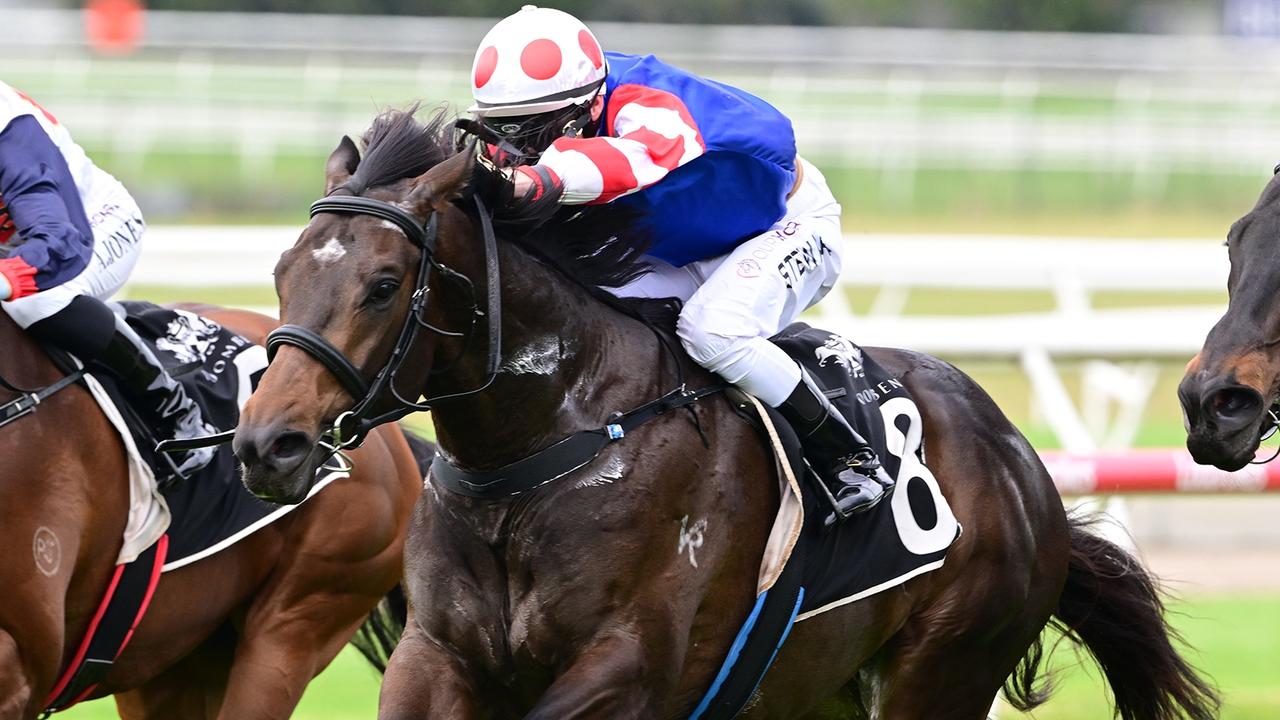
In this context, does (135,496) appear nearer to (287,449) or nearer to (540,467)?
(540,467)

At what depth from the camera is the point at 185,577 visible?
4.95 metres

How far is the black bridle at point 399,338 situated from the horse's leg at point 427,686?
1.75 feet

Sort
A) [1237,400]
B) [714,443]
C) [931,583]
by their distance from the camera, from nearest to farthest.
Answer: [1237,400], [714,443], [931,583]

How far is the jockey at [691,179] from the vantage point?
13.0ft

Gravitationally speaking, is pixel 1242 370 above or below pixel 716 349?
above

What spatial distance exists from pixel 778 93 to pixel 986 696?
59.6 feet

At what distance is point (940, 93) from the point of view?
74.8 ft

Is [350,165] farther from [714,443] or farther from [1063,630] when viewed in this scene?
[1063,630]

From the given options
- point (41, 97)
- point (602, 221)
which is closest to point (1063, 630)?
point (602, 221)

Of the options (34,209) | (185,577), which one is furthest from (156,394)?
(34,209)

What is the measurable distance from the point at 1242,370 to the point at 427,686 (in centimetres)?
179

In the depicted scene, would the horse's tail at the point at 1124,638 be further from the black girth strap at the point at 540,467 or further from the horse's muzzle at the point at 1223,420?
the black girth strap at the point at 540,467

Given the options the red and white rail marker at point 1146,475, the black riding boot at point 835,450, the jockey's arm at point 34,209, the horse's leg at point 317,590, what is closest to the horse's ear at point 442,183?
the black riding boot at point 835,450

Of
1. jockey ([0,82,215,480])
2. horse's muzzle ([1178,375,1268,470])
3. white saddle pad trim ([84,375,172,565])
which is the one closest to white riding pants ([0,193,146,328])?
jockey ([0,82,215,480])
